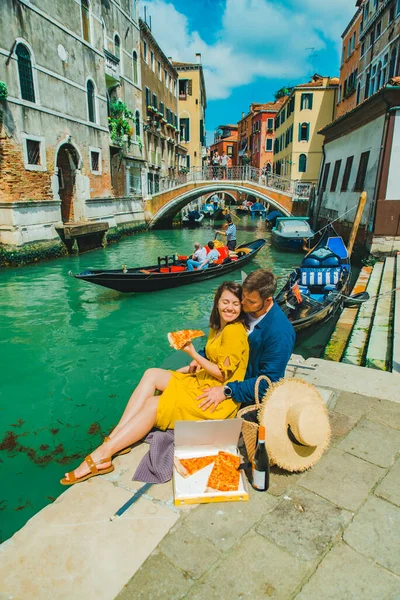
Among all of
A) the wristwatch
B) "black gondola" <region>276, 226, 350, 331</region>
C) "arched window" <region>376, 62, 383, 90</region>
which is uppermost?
"arched window" <region>376, 62, 383, 90</region>

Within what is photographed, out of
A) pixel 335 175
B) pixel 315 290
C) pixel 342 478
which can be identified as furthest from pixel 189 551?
pixel 335 175

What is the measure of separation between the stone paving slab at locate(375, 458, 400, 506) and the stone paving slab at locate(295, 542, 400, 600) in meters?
0.42

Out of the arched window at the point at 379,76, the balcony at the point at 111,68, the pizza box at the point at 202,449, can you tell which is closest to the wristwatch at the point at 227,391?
the pizza box at the point at 202,449

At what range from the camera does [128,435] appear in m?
2.33

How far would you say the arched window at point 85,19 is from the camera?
14.2 m

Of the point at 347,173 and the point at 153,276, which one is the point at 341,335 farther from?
the point at 347,173

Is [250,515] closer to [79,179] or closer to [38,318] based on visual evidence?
[38,318]

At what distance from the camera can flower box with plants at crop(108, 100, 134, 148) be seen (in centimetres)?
1723

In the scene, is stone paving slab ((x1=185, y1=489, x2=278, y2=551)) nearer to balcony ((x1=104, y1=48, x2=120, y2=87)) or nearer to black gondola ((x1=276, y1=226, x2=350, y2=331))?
black gondola ((x1=276, y1=226, x2=350, y2=331))

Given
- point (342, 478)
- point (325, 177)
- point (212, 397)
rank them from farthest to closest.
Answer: point (325, 177) < point (212, 397) < point (342, 478)

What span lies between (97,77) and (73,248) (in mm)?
7081

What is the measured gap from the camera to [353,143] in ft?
42.4

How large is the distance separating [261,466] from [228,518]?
0.94 feet

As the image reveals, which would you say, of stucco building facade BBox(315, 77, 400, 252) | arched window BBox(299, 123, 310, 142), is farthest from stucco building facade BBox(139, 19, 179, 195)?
stucco building facade BBox(315, 77, 400, 252)
